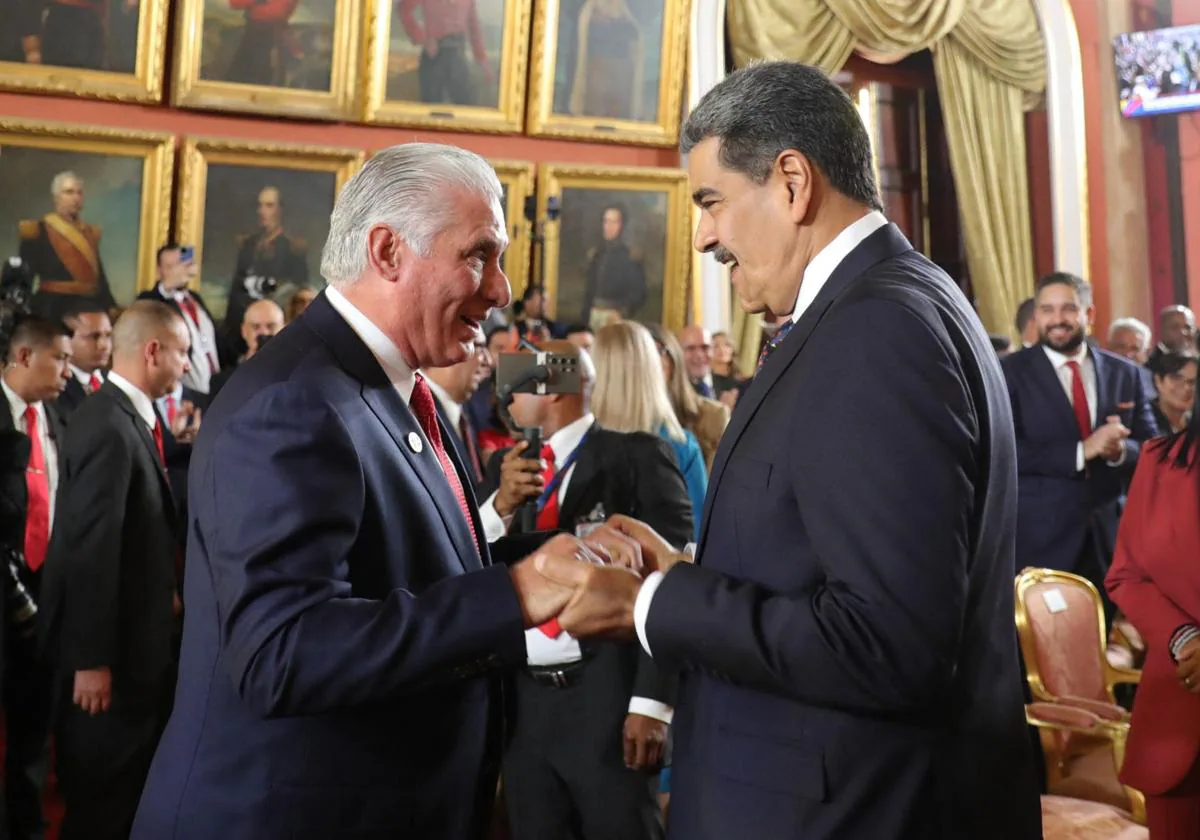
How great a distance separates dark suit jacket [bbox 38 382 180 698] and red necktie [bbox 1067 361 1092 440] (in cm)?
480

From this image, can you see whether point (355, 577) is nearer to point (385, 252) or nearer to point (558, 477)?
point (385, 252)

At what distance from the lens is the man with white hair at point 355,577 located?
5.69 feet

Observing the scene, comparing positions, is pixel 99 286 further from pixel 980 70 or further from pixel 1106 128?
pixel 1106 128

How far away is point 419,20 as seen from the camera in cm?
962

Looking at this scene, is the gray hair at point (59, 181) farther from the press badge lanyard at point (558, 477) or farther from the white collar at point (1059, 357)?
the white collar at point (1059, 357)

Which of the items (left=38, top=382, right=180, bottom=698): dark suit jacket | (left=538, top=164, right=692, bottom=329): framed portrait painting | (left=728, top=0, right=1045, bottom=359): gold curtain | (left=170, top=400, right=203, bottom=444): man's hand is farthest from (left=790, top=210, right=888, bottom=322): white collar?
(left=728, top=0, right=1045, bottom=359): gold curtain

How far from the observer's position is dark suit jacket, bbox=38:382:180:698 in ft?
14.8

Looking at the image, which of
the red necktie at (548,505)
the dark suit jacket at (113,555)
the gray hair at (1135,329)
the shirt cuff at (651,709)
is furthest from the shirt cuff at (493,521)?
the gray hair at (1135,329)

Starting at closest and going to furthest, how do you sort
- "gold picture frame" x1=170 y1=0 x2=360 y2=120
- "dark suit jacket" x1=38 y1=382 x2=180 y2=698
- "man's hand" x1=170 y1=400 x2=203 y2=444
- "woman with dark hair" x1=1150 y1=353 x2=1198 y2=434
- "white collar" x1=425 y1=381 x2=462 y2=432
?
1. "dark suit jacket" x1=38 y1=382 x2=180 y2=698
2. "white collar" x1=425 y1=381 x2=462 y2=432
3. "man's hand" x1=170 y1=400 x2=203 y2=444
4. "woman with dark hair" x1=1150 y1=353 x2=1198 y2=434
5. "gold picture frame" x1=170 y1=0 x2=360 y2=120

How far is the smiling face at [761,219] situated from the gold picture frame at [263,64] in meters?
7.87

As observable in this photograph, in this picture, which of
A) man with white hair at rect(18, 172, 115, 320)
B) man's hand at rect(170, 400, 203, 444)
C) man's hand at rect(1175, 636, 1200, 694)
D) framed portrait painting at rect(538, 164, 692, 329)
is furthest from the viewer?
framed portrait painting at rect(538, 164, 692, 329)

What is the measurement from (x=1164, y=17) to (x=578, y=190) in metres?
6.02

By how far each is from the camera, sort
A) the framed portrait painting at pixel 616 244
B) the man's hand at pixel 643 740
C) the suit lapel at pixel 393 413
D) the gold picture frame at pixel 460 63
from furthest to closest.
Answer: the framed portrait painting at pixel 616 244, the gold picture frame at pixel 460 63, the man's hand at pixel 643 740, the suit lapel at pixel 393 413

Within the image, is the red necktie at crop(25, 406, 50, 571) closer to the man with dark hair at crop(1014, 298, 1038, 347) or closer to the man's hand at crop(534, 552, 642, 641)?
the man's hand at crop(534, 552, 642, 641)
